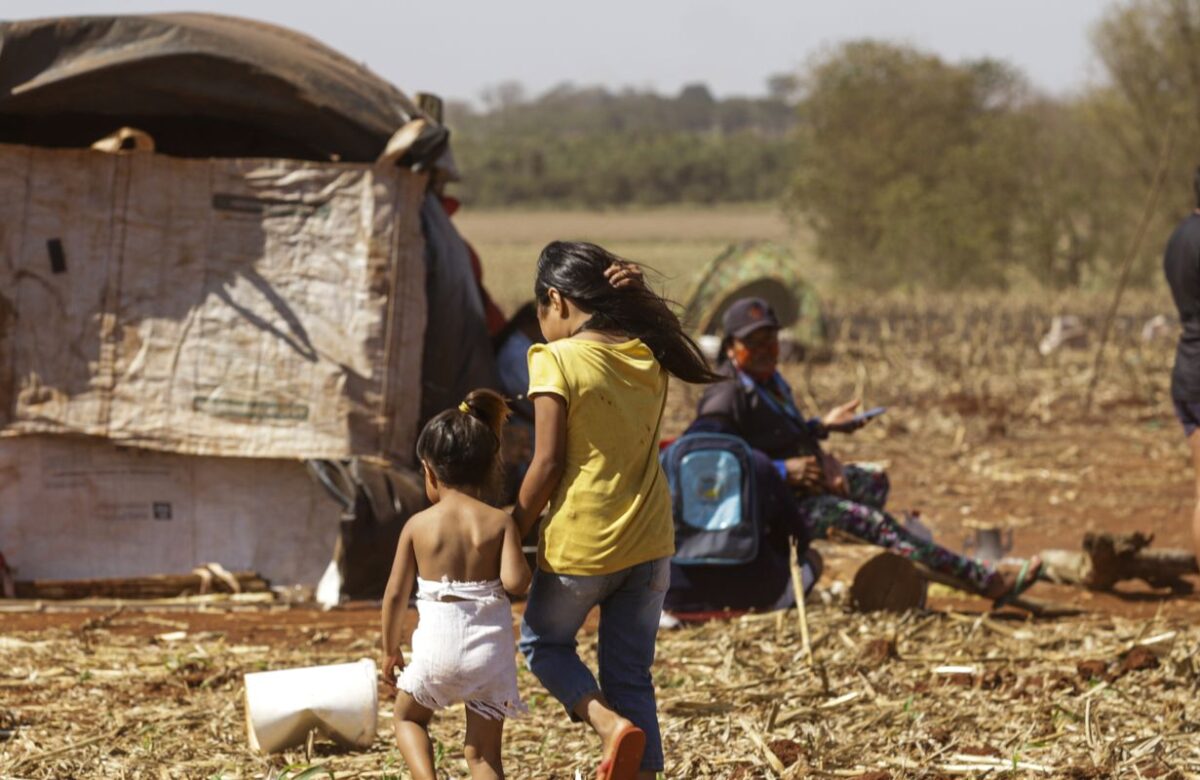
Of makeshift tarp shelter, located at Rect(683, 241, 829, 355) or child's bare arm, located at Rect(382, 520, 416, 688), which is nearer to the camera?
child's bare arm, located at Rect(382, 520, 416, 688)

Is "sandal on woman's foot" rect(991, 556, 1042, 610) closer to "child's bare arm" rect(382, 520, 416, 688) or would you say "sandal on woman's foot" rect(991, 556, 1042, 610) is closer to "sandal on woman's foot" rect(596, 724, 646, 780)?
"sandal on woman's foot" rect(596, 724, 646, 780)

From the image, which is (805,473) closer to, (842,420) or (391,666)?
(842,420)

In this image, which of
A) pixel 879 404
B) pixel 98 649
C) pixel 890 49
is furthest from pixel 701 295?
pixel 890 49

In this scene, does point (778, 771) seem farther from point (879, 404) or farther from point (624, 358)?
point (879, 404)

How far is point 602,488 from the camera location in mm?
3826

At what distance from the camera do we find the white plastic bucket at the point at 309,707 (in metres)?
4.66

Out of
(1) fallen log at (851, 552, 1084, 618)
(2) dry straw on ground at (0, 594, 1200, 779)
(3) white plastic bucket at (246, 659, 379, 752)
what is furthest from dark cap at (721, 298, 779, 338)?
(3) white plastic bucket at (246, 659, 379, 752)

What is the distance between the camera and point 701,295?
48.7ft

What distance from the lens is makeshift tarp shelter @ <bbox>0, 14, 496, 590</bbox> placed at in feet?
23.6

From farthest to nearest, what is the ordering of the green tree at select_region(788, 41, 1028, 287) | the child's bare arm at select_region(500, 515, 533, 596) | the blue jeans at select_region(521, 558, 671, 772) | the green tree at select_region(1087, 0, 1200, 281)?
the green tree at select_region(788, 41, 1028, 287) < the green tree at select_region(1087, 0, 1200, 281) < the blue jeans at select_region(521, 558, 671, 772) < the child's bare arm at select_region(500, 515, 533, 596)

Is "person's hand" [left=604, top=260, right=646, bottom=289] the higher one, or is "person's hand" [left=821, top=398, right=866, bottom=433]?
"person's hand" [left=604, top=260, right=646, bottom=289]

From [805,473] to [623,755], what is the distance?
9.34 feet

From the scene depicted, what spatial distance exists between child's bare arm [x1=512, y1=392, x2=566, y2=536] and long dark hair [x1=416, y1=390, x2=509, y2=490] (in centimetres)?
12

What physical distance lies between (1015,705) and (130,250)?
170 inches
